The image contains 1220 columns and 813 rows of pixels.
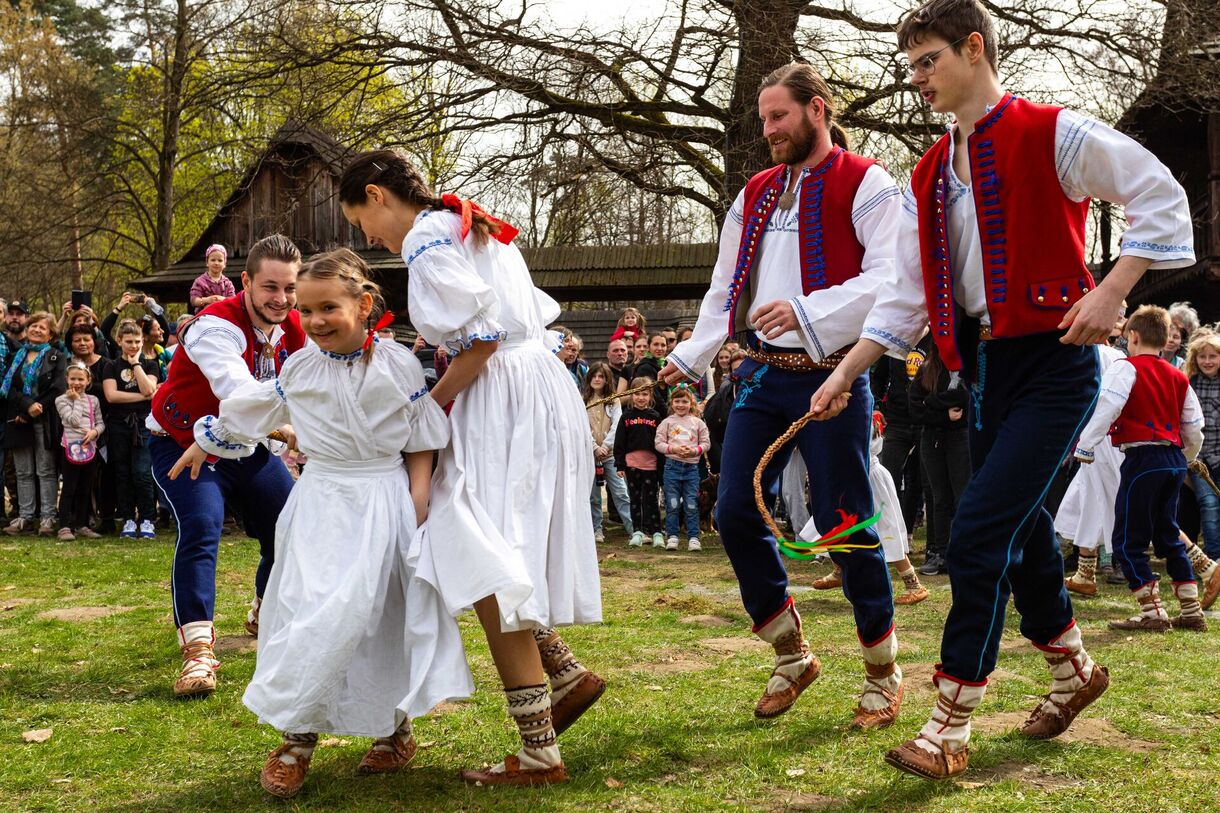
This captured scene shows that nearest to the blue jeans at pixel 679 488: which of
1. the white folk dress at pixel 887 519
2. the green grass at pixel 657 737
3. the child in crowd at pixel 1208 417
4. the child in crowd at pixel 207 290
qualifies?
the white folk dress at pixel 887 519

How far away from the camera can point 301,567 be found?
3553mm

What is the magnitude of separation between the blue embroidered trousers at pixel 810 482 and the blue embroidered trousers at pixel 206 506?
215 centimetres

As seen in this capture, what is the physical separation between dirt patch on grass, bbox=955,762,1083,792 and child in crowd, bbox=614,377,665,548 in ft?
25.8

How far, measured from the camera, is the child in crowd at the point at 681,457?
1130 centimetres

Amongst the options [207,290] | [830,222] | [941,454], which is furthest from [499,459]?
[941,454]

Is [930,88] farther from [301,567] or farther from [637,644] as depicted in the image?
[637,644]

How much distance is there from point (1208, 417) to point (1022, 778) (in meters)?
6.95

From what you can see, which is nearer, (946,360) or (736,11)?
(946,360)

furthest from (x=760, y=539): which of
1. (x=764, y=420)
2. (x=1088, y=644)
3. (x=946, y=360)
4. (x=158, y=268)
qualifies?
(x=158, y=268)

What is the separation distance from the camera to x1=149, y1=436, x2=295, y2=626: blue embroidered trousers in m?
5.14

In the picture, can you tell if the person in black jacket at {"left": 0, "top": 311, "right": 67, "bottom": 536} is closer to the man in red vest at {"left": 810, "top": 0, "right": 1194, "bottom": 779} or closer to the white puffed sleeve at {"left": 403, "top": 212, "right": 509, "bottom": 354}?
the white puffed sleeve at {"left": 403, "top": 212, "right": 509, "bottom": 354}

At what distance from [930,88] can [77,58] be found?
109ft

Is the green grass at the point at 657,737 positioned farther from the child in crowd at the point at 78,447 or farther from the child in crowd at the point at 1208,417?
the child in crowd at the point at 78,447

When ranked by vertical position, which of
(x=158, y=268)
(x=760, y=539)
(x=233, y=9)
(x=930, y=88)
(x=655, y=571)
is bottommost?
(x=655, y=571)
